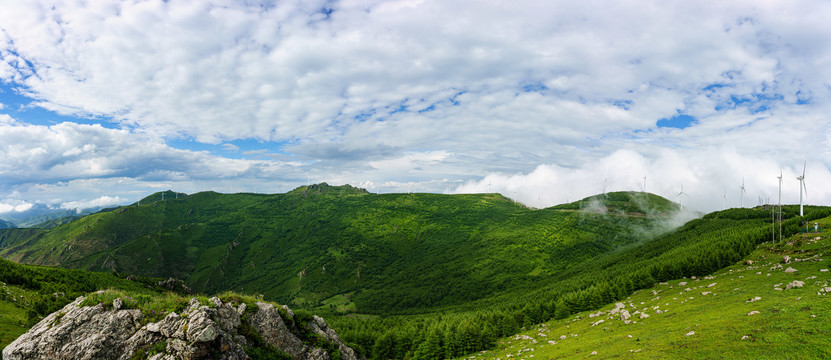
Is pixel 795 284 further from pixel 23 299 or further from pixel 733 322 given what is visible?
pixel 23 299

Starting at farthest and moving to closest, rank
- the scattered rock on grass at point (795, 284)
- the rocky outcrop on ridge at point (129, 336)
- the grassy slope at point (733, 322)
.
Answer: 1. the scattered rock on grass at point (795, 284)
2. the grassy slope at point (733, 322)
3. the rocky outcrop on ridge at point (129, 336)

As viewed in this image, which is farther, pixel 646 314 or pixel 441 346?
pixel 441 346

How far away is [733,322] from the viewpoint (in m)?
45.1

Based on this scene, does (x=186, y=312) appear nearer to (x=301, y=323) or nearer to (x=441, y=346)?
(x=301, y=323)

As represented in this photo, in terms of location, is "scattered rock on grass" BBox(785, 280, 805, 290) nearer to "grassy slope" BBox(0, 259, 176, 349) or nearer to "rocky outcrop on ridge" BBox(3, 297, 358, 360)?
"rocky outcrop on ridge" BBox(3, 297, 358, 360)

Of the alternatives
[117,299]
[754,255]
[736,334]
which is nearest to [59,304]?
[117,299]

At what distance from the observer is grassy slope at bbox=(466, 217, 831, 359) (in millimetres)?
35906

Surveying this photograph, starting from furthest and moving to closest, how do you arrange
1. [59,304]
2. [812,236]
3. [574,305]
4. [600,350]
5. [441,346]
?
[574,305]
[441,346]
[812,236]
[59,304]
[600,350]

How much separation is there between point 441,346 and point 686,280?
83.7 m

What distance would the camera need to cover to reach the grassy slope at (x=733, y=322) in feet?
118

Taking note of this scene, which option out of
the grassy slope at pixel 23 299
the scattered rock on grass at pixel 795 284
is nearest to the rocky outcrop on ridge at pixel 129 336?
the grassy slope at pixel 23 299

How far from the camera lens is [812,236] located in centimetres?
9031

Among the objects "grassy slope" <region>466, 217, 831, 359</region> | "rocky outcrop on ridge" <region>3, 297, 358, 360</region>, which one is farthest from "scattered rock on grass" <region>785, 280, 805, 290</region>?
"rocky outcrop on ridge" <region>3, 297, 358, 360</region>

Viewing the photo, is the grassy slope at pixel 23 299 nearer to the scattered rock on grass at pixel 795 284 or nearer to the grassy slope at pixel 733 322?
the grassy slope at pixel 733 322
